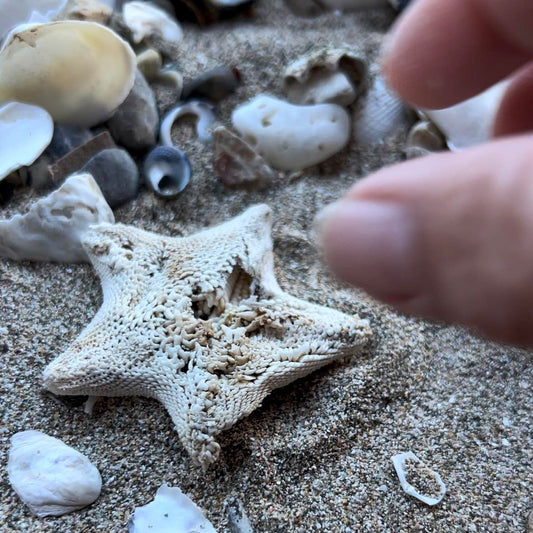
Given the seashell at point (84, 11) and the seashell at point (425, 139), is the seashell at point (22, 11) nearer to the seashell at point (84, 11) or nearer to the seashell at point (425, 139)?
the seashell at point (84, 11)

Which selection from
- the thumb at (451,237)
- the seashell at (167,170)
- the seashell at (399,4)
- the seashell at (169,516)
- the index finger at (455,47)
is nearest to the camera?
the thumb at (451,237)

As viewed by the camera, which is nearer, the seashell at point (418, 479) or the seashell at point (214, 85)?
the seashell at point (418, 479)

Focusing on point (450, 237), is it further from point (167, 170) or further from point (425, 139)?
point (425, 139)

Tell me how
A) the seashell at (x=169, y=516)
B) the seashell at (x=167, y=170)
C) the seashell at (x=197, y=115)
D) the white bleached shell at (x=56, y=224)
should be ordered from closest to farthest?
the seashell at (x=169, y=516)
the white bleached shell at (x=56, y=224)
the seashell at (x=167, y=170)
the seashell at (x=197, y=115)

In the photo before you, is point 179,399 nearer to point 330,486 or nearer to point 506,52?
point 330,486

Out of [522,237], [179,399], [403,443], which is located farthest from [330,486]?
[522,237]

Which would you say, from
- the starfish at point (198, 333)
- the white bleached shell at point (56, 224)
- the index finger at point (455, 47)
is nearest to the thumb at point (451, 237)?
the index finger at point (455, 47)

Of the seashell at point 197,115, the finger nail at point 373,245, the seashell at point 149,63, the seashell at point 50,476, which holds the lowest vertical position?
the seashell at point 50,476
